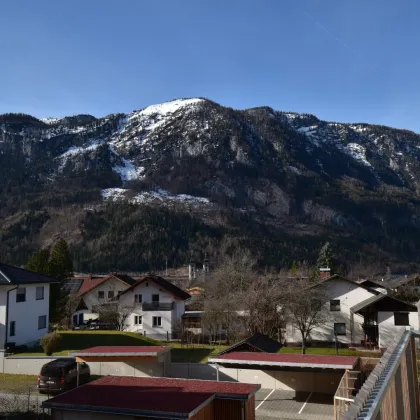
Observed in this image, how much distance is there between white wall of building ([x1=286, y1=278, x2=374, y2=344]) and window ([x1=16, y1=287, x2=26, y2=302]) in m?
23.2

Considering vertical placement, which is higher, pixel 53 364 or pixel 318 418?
pixel 53 364

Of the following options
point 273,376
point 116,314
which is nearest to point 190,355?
point 273,376

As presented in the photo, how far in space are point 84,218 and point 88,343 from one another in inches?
6030

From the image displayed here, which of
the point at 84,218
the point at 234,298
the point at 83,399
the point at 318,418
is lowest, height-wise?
the point at 318,418

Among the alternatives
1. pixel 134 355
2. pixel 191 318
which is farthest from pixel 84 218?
pixel 134 355

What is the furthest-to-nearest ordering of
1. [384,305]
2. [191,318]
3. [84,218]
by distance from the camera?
[84,218], [191,318], [384,305]

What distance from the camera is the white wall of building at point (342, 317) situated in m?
42.6

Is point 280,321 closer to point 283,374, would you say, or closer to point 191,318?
point 191,318

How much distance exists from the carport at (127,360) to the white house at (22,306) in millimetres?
8325

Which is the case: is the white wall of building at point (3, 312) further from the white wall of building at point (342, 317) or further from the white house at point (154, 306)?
the white wall of building at point (342, 317)

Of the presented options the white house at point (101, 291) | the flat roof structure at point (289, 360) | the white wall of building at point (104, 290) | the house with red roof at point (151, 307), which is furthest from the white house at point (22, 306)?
the white wall of building at point (104, 290)

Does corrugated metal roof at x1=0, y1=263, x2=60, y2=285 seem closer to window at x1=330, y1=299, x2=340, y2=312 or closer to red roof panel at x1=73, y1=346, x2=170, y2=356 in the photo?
red roof panel at x1=73, y1=346, x2=170, y2=356

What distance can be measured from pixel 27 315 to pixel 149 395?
19.7 m

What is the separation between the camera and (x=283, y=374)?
2355 cm
